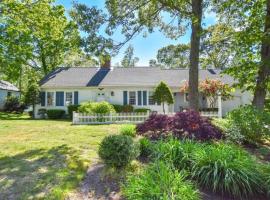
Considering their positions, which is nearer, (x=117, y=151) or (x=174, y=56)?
(x=117, y=151)

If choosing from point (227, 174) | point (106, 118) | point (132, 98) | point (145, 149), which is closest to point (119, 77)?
point (132, 98)

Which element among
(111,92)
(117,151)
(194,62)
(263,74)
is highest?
(194,62)

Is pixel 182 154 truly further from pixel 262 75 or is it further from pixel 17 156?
pixel 262 75

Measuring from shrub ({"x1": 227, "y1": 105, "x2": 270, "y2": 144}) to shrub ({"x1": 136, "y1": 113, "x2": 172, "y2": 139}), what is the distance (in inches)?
86.8

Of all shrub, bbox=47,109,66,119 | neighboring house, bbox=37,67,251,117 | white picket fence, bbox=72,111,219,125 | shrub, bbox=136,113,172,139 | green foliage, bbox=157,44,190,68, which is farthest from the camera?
green foliage, bbox=157,44,190,68

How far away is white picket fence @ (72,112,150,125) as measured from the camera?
18172mm

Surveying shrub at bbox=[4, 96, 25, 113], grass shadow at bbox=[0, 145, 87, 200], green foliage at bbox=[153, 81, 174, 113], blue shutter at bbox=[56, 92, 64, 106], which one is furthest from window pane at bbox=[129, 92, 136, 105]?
grass shadow at bbox=[0, 145, 87, 200]

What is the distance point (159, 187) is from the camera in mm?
5023

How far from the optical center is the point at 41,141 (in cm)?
→ 1124

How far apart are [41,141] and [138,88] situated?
1717cm

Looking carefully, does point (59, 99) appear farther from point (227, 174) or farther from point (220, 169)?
point (227, 174)

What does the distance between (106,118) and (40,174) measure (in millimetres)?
11463

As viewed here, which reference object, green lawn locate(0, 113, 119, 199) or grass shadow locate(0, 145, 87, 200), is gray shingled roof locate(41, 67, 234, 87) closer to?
green lawn locate(0, 113, 119, 199)

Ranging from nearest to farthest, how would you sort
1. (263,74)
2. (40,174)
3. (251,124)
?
1. (40,174)
2. (251,124)
3. (263,74)
